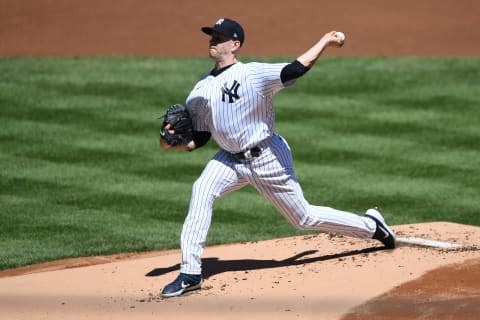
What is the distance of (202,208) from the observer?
6215 mm

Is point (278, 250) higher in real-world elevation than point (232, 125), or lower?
lower

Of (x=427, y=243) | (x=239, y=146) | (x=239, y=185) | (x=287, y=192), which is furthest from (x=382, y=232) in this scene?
(x=239, y=146)

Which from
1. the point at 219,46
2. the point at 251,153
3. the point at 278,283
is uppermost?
the point at 219,46

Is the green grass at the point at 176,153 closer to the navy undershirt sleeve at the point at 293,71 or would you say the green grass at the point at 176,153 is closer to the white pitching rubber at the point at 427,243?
the white pitching rubber at the point at 427,243

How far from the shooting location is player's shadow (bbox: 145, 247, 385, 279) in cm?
667

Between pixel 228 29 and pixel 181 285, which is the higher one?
pixel 228 29

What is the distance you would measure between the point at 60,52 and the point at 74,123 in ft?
11.5

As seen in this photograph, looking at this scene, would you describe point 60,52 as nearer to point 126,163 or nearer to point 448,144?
point 126,163

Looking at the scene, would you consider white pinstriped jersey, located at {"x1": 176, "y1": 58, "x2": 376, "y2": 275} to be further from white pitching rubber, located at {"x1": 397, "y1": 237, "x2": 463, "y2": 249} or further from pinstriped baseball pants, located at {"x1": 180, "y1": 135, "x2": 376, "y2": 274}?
white pitching rubber, located at {"x1": 397, "y1": 237, "x2": 463, "y2": 249}

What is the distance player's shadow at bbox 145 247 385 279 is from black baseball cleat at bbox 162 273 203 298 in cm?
42

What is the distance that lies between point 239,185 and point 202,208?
34cm

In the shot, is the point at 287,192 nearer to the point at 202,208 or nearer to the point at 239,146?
the point at 239,146

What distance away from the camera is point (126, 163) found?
10312 millimetres

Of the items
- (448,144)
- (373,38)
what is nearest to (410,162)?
(448,144)
